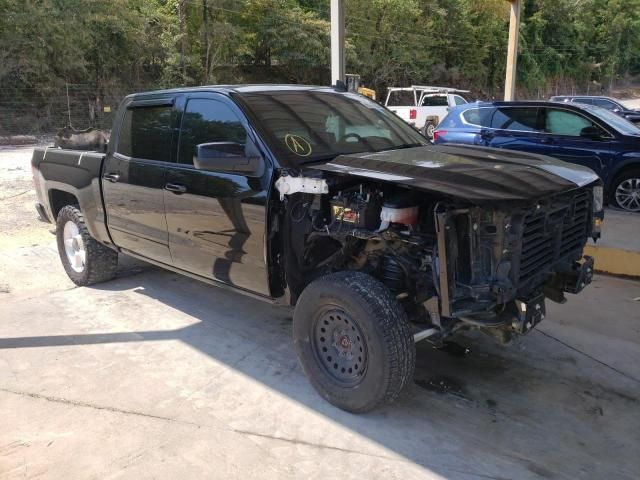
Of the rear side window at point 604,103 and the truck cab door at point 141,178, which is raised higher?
the rear side window at point 604,103

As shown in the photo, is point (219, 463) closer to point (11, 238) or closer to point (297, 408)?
point (297, 408)

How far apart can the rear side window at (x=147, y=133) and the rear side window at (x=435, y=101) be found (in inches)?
669

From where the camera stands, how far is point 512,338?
3248 mm

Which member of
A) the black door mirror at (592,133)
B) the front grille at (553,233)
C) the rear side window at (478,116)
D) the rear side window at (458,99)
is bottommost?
the front grille at (553,233)

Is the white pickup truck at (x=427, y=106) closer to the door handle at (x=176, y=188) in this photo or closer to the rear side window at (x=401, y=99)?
the rear side window at (x=401, y=99)

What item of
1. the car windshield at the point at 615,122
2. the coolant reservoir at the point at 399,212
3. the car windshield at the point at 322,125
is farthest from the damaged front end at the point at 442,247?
the car windshield at the point at 615,122

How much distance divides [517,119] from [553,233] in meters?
6.37

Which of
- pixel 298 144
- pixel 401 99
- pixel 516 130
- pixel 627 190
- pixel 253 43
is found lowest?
pixel 627 190

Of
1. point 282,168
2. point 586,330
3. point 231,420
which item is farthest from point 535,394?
point 282,168

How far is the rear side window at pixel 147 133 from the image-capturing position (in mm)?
4395

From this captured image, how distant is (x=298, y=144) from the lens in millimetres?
3684

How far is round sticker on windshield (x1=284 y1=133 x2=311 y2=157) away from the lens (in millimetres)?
3624

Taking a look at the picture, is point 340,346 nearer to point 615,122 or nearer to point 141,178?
point 141,178

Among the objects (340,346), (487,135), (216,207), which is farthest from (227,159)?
(487,135)
